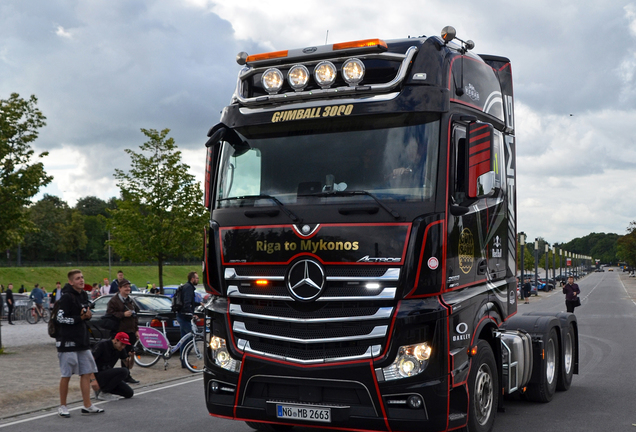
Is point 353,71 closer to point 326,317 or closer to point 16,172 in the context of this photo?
point 326,317

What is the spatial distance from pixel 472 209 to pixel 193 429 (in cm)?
398

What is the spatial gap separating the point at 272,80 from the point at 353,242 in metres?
1.87

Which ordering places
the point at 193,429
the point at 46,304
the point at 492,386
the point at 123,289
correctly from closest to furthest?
1. the point at 492,386
2. the point at 193,429
3. the point at 123,289
4. the point at 46,304

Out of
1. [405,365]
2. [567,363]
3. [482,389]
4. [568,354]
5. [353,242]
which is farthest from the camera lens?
[568,354]

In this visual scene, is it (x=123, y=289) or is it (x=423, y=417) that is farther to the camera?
(x=123, y=289)

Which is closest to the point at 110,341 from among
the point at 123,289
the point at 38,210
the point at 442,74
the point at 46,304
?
the point at 123,289

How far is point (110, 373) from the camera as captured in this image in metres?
9.72

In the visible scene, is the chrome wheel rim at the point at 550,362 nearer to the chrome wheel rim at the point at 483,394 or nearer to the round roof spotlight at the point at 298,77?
the chrome wheel rim at the point at 483,394

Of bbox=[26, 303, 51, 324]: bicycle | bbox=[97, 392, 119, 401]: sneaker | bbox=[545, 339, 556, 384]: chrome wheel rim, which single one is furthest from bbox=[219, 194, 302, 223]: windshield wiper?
bbox=[26, 303, 51, 324]: bicycle

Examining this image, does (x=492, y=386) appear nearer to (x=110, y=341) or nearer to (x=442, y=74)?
(x=442, y=74)

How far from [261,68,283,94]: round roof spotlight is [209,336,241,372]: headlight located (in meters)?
2.36

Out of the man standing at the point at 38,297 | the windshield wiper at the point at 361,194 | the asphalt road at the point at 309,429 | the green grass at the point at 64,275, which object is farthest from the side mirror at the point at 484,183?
the green grass at the point at 64,275

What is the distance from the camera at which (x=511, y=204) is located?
25.3 feet

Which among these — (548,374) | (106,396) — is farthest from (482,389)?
(106,396)
